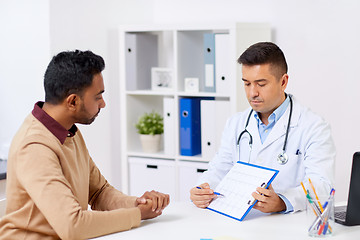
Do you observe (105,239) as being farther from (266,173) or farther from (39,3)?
(39,3)

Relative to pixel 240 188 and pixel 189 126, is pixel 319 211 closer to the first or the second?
pixel 240 188

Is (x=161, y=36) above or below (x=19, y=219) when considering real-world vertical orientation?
above

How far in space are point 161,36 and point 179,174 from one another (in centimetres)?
107

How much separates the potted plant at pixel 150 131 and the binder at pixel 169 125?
0.36 feet

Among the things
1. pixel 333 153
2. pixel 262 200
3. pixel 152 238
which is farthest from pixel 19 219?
pixel 333 153

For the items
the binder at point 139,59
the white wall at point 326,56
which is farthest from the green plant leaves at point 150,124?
the white wall at point 326,56

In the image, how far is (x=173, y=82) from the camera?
12.1 ft

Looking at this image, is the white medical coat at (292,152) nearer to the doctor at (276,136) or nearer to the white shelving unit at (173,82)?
the doctor at (276,136)

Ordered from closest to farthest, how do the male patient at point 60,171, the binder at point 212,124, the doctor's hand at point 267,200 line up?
the male patient at point 60,171 < the doctor's hand at point 267,200 < the binder at point 212,124

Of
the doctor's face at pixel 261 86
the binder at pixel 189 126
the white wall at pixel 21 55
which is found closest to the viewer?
the doctor's face at pixel 261 86

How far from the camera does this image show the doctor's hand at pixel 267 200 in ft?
6.53

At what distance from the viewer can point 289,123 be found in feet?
7.55

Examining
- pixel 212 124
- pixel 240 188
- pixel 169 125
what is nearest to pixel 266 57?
pixel 240 188

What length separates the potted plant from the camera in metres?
3.84
